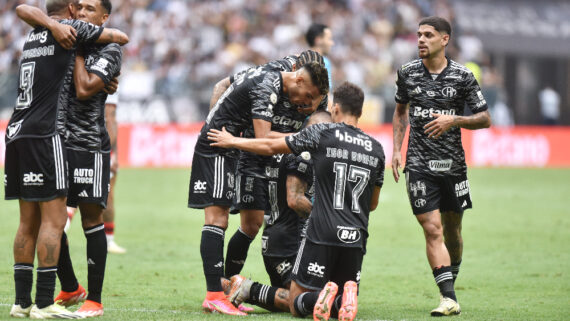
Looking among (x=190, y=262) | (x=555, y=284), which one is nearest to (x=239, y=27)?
(x=190, y=262)

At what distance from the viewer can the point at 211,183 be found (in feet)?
25.3

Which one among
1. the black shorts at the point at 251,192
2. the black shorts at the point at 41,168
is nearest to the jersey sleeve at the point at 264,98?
the black shorts at the point at 251,192

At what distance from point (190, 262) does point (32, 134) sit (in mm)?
4494

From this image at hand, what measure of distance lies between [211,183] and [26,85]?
5.93 feet

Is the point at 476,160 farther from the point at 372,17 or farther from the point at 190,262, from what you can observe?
the point at 190,262

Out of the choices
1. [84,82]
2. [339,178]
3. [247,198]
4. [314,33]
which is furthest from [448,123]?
[314,33]

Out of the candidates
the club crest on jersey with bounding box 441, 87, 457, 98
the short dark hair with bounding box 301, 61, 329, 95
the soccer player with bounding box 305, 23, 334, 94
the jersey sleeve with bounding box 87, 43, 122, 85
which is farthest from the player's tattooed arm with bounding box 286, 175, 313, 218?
the soccer player with bounding box 305, 23, 334, 94

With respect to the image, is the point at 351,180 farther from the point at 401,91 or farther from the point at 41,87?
the point at 41,87

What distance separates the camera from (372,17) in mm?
32406

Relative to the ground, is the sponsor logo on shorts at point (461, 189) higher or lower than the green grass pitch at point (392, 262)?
higher

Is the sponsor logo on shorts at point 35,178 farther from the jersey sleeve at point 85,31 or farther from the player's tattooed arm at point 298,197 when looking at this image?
the player's tattooed arm at point 298,197

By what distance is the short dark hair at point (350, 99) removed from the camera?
7238 mm

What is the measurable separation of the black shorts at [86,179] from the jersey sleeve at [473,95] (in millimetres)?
3484

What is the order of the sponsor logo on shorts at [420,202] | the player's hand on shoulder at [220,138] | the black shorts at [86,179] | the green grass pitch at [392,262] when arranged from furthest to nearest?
1. the sponsor logo on shorts at [420,202]
2. the green grass pitch at [392,262]
3. the player's hand on shoulder at [220,138]
4. the black shorts at [86,179]
